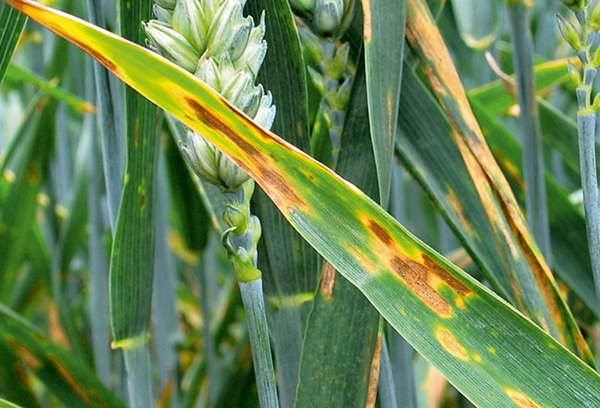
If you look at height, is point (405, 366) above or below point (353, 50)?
below

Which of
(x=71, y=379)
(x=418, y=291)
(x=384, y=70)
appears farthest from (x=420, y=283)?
(x=71, y=379)

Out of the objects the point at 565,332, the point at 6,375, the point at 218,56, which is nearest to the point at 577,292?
the point at 565,332

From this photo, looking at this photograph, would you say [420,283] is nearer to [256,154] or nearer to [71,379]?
[256,154]

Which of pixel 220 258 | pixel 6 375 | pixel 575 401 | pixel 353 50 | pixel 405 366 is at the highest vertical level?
pixel 353 50

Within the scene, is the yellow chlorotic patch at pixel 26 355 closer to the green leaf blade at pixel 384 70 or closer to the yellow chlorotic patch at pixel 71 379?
the yellow chlorotic patch at pixel 71 379

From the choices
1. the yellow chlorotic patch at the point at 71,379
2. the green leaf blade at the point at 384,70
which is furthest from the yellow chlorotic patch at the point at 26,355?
the green leaf blade at the point at 384,70

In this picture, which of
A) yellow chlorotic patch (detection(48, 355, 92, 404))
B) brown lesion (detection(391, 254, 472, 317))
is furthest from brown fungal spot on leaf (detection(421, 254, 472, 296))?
yellow chlorotic patch (detection(48, 355, 92, 404))

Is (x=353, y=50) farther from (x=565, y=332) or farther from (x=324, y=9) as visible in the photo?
(x=565, y=332)

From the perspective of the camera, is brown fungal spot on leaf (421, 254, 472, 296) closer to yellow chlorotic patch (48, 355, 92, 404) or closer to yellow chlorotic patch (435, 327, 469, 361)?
yellow chlorotic patch (435, 327, 469, 361)
